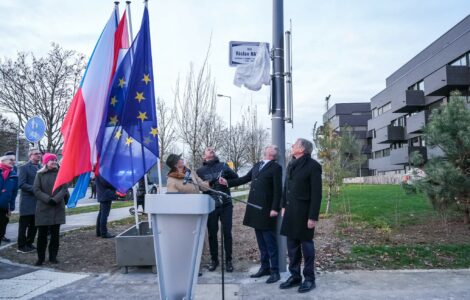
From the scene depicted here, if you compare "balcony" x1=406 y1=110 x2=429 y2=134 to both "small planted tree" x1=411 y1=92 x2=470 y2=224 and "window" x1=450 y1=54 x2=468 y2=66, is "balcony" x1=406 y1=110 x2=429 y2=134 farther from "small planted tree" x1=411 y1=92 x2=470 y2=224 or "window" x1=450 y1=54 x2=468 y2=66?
"small planted tree" x1=411 y1=92 x2=470 y2=224

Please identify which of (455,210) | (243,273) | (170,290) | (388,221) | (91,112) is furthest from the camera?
(388,221)

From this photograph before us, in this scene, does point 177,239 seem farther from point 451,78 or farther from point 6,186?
point 451,78

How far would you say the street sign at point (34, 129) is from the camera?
38.2 feet

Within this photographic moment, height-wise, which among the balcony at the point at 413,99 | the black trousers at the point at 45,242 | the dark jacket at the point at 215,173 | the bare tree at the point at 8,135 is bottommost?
the black trousers at the point at 45,242

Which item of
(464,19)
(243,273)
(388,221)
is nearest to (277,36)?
(243,273)

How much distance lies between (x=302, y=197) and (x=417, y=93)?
41.6 metres

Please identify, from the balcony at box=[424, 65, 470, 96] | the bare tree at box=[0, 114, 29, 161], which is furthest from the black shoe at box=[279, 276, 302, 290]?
the balcony at box=[424, 65, 470, 96]

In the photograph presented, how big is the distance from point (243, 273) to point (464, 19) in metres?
36.7

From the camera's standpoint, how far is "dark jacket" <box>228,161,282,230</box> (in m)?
6.23

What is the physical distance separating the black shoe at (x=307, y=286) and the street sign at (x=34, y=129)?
9.14m

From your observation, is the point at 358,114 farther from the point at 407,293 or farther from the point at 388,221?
the point at 407,293

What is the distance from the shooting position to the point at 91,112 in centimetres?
712

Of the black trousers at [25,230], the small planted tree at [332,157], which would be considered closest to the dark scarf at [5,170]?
the black trousers at [25,230]

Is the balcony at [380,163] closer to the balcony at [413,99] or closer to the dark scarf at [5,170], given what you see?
the balcony at [413,99]
